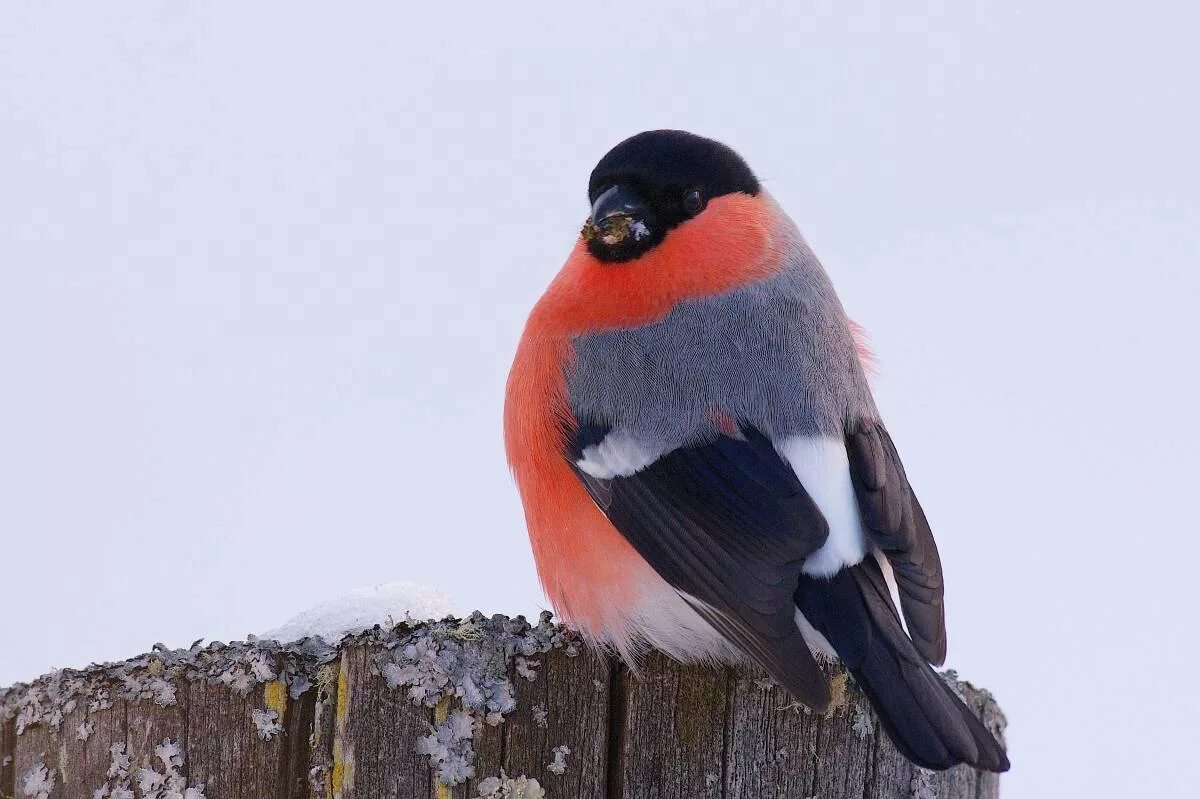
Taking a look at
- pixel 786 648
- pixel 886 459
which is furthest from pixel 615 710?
pixel 886 459

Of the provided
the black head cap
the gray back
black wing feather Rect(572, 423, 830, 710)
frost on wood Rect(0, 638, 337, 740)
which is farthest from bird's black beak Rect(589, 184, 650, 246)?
frost on wood Rect(0, 638, 337, 740)

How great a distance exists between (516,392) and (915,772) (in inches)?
62.3

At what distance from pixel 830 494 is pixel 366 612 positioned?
47.3 inches

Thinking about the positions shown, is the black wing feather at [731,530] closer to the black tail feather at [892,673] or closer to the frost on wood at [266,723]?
the black tail feather at [892,673]

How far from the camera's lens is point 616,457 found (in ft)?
10.7

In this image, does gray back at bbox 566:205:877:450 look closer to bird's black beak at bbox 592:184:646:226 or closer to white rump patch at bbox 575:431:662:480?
white rump patch at bbox 575:431:662:480

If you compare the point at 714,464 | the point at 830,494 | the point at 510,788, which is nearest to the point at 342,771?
the point at 510,788

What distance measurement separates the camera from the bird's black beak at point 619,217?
12.5ft

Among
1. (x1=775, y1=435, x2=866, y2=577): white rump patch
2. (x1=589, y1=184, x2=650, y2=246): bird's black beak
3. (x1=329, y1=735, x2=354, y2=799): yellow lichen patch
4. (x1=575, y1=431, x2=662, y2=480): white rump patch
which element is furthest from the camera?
(x1=589, y1=184, x2=650, y2=246): bird's black beak

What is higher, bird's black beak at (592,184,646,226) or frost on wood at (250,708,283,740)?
bird's black beak at (592,184,646,226)

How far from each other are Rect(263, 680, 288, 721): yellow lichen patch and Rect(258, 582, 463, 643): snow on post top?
234 mm

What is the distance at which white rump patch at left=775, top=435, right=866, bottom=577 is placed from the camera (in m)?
3.01

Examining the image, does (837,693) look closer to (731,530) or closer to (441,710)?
(731,530)

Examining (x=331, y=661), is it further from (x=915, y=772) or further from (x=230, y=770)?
(x=915, y=772)
